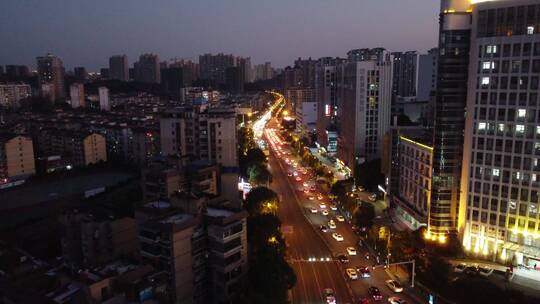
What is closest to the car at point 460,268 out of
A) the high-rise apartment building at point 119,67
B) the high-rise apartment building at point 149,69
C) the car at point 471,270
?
the car at point 471,270

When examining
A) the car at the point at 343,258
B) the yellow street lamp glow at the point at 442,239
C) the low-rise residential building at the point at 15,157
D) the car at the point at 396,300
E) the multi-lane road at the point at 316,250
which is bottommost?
the multi-lane road at the point at 316,250

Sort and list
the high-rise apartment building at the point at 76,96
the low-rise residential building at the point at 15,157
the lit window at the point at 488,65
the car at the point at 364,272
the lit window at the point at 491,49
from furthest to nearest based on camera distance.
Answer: the high-rise apartment building at the point at 76,96, the low-rise residential building at the point at 15,157, the lit window at the point at 488,65, the lit window at the point at 491,49, the car at the point at 364,272

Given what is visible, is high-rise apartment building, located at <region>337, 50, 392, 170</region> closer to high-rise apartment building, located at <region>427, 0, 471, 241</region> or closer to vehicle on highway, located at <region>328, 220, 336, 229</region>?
vehicle on highway, located at <region>328, 220, 336, 229</region>

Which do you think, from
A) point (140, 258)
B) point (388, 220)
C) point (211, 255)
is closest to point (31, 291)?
point (140, 258)

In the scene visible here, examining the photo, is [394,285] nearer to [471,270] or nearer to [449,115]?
[471,270]

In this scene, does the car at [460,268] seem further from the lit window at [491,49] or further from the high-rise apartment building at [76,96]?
the high-rise apartment building at [76,96]

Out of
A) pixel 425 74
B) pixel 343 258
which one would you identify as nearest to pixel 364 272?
pixel 343 258
